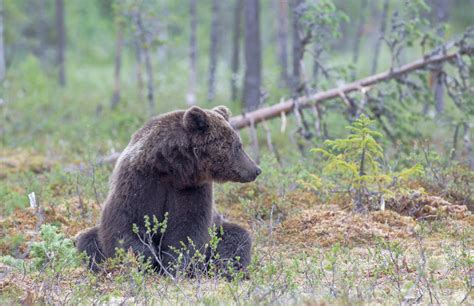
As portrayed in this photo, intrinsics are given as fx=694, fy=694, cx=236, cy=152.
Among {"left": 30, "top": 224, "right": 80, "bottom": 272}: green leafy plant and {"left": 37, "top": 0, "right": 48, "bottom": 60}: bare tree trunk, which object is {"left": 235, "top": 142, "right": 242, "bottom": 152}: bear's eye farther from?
{"left": 37, "top": 0, "right": 48, "bottom": 60}: bare tree trunk

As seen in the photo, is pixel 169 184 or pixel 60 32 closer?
pixel 169 184

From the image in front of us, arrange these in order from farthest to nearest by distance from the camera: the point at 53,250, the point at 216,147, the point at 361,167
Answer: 1. the point at 361,167
2. the point at 216,147
3. the point at 53,250


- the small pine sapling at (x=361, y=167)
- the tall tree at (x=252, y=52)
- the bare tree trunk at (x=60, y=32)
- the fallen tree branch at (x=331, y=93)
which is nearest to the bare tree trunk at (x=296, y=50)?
the fallen tree branch at (x=331, y=93)

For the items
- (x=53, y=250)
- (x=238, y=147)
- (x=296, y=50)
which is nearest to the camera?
(x=53, y=250)

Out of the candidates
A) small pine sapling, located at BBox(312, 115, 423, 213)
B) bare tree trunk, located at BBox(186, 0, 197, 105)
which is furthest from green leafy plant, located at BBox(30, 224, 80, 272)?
bare tree trunk, located at BBox(186, 0, 197, 105)

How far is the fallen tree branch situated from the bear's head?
477 cm

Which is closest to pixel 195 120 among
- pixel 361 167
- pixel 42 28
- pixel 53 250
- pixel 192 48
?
pixel 53 250

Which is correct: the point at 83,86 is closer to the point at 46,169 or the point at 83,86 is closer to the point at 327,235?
the point at 46,169

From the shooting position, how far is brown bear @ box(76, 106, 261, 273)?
21.5 ft

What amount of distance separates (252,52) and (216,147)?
8.72 m

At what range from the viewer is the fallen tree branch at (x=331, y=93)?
11.6 meters

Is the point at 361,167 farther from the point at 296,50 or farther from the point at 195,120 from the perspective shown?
the point at 296,50

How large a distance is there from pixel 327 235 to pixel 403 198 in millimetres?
1463

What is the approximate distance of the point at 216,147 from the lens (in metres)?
6.79
